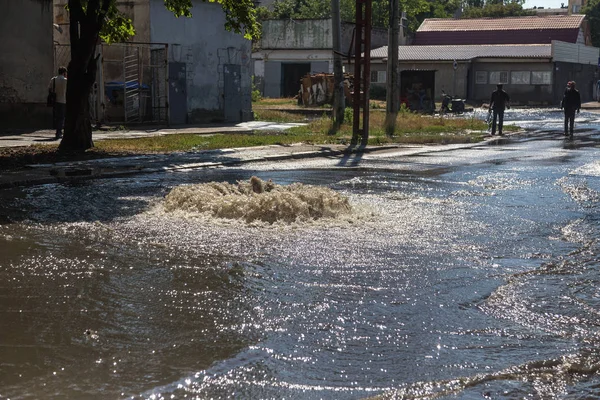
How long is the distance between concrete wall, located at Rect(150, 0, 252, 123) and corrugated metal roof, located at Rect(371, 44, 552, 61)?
30436mm

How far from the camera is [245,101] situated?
35031mm

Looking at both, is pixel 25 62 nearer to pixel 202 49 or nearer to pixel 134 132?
pixel 134 132


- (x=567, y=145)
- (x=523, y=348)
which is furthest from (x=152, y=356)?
(x=567, y=145)

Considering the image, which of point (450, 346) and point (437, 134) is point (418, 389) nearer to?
point (450, 346)

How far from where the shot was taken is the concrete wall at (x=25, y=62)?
1011 inches

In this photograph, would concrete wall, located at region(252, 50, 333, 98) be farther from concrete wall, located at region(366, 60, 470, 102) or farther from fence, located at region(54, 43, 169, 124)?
fence, located at region(54, 43, 169, 124)

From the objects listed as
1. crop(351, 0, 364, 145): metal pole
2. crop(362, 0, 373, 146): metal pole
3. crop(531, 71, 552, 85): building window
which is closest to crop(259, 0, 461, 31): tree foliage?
crop(531, 71, 552, 85): building window

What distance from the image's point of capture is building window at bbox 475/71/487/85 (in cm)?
6256

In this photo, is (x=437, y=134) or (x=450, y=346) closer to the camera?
(x=450, y=346)

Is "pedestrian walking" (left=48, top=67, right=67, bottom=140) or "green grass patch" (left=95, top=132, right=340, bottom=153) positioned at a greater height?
"pedestrian walking" (left=48, top=67, right=67, bottom=140)

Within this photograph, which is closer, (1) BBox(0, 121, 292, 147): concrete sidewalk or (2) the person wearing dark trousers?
(1) BBox(0, 121, 292, 147): concrete sidewalk

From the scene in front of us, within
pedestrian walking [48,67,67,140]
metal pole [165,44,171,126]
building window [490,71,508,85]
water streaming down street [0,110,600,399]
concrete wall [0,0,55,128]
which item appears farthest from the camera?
building window [490,71,508,85]

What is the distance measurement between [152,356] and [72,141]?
48.2 ft

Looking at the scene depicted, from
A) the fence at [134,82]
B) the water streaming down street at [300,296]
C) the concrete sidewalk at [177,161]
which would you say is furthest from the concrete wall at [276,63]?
the water streaming down street at [300,296]
